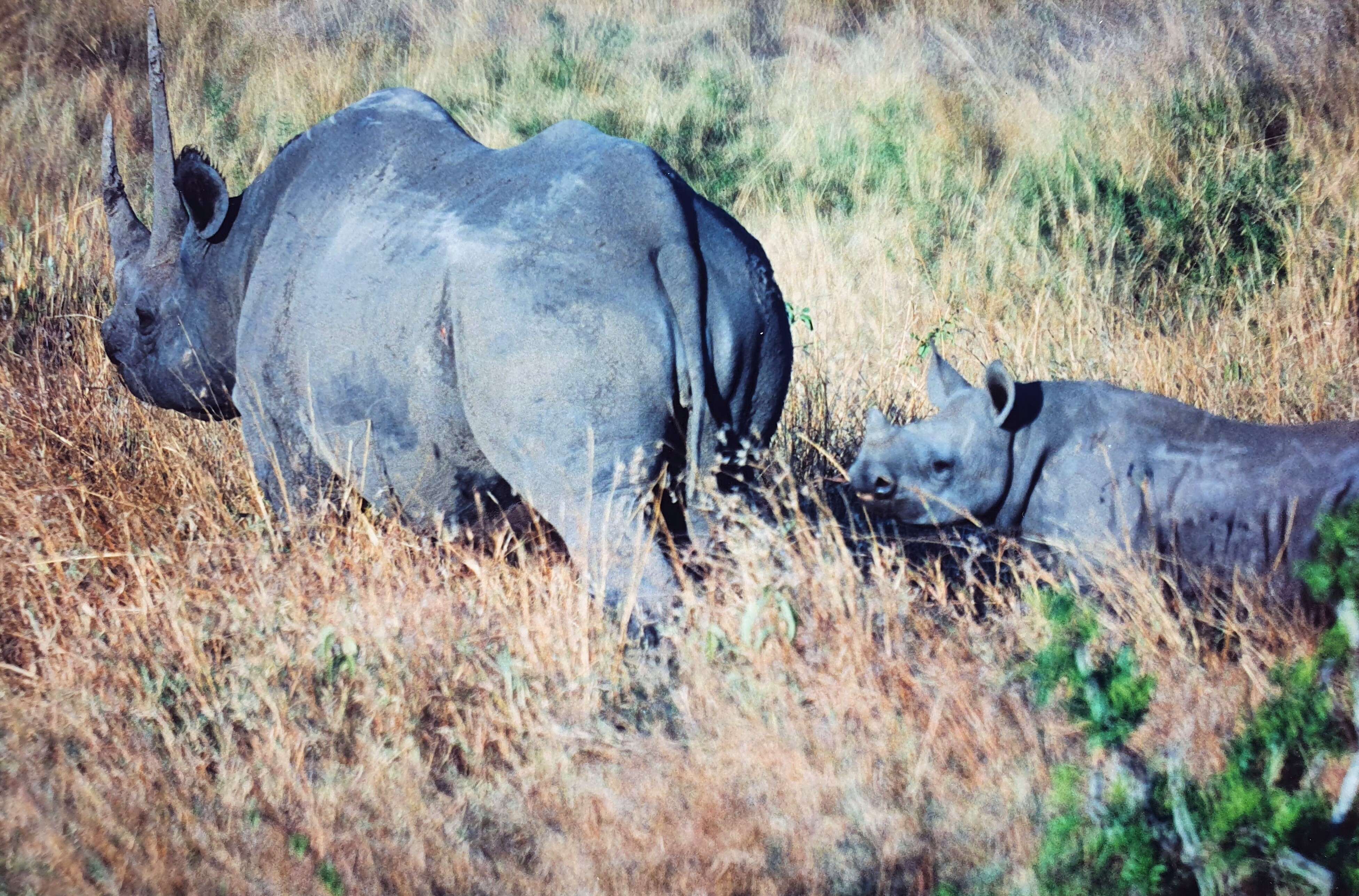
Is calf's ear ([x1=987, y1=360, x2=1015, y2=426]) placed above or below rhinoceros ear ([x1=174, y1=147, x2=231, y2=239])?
below

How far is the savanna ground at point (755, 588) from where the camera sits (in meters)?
2.69

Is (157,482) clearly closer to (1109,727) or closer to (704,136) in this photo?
(1109,727)

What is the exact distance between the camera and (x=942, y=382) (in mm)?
4496

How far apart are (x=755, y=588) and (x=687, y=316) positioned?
764 mm

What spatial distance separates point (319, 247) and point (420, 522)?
93 cm

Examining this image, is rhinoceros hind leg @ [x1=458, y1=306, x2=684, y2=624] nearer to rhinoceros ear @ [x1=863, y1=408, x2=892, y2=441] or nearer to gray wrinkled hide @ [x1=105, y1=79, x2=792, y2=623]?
gray wrinkled hide @ [x1=105, y1=79, x2=792, y2=623]

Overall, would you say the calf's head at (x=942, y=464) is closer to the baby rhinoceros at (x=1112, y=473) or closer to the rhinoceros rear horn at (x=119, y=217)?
the baby rhinoceros at (x=1112, y=473)

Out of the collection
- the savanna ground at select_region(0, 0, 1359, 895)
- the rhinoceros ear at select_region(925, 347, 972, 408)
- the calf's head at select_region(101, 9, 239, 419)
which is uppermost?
the calf's head at select_region(101, 9, 239, 419)

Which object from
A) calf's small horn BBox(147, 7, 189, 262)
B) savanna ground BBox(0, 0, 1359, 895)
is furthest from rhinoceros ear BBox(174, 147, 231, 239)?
savanna ground BBox(0, 0, 1359, 895)

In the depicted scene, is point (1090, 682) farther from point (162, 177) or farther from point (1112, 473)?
point (162, 177)

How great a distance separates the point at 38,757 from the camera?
10.1 ft

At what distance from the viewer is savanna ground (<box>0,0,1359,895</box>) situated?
8.83 feet

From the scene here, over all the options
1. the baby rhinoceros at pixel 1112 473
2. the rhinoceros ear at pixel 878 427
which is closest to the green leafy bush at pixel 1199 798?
the baby rhinoceros at pixel 1112 473

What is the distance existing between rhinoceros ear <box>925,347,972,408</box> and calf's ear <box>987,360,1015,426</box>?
24cm
